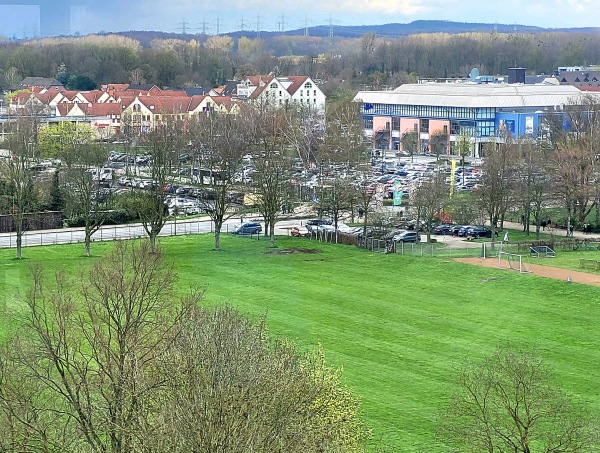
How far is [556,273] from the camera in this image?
69.3ft

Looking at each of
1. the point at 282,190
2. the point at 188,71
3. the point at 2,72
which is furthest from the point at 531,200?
the point at 188,71

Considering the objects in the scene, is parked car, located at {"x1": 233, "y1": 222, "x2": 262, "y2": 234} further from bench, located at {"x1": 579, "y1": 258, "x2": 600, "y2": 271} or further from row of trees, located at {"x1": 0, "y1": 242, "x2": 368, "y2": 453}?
row of trees, located at {"x1": 0, "y1": 242, "x2": 368, "y2": 453}

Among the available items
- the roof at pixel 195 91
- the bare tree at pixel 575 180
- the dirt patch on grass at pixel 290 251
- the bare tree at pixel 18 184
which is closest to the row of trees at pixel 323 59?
the roof at pixel 195 91

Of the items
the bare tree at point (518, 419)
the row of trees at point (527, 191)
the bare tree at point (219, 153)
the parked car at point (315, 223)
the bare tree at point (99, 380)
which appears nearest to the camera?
the bare tree at point (99, 380)

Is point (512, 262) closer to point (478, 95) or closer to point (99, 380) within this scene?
point (99, 380)

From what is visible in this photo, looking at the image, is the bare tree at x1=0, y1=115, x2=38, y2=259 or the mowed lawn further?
the bare tree at x1=0, y1=115, x2=38, y2=259

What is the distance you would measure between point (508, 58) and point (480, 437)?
210 ft

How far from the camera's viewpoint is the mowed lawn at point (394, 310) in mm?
14500

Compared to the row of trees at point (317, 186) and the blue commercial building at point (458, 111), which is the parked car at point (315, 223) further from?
the blue commercial building at point (458, 111)

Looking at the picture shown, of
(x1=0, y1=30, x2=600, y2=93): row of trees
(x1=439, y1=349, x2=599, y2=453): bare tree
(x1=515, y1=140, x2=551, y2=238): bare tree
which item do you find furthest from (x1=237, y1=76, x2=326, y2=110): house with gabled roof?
(x1=439, y1=349, x2=599, y2=453): bare tree

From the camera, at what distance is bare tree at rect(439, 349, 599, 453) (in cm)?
1050

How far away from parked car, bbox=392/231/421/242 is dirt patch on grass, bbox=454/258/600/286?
2432 millimetres

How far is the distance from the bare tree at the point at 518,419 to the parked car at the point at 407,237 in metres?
10.8

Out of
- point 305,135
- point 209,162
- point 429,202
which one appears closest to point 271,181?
point 429,202
